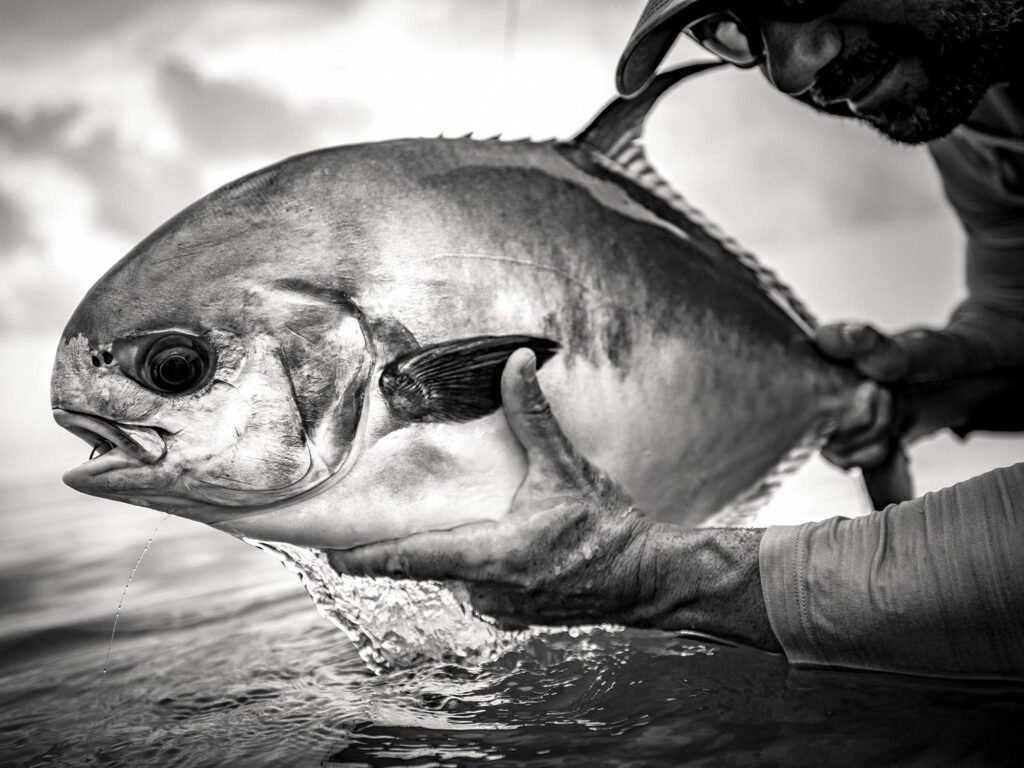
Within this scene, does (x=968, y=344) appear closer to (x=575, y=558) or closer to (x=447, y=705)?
(x=575, y=558)

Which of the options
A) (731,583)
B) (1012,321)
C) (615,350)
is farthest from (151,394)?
(1012,321)

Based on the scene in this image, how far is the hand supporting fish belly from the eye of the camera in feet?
5.70

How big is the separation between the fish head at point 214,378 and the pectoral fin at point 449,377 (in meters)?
0.07

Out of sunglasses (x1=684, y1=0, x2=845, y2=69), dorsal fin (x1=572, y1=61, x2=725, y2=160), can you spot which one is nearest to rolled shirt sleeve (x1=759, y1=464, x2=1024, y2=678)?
dorsal fin (x1=572, y1=61, x2=725, y2=160)

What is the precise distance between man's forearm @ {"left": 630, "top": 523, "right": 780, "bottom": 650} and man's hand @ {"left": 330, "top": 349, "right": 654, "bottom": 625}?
0.02 meters

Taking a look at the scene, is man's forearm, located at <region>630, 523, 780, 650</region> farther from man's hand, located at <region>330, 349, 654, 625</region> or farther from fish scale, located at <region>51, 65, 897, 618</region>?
fish scale, located at <region>51, 65, 897, 618</region>

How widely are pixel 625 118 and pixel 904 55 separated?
0.72 m

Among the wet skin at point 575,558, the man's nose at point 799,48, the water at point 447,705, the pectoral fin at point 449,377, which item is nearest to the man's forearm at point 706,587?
the wet skin at point 575,558

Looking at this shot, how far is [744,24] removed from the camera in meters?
2.30

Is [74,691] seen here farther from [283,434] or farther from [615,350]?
[615,350]

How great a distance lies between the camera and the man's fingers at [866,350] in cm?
246

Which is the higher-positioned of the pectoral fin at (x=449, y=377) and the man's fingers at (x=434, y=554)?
the pectoral fin at (x=449, y=377)

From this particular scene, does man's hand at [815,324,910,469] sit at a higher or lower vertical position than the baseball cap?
lower

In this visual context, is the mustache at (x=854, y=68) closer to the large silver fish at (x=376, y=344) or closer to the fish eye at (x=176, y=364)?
the large silver fish at (x=376, y=344)
